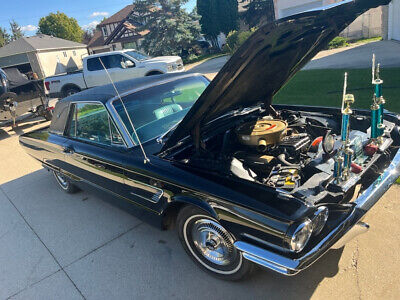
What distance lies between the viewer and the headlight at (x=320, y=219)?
2084 millimetres

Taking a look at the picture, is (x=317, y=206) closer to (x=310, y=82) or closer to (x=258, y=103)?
(x=258, y=103)

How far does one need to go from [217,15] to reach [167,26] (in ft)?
20.9

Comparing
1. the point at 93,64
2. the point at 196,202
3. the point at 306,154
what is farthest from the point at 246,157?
the point at 93,64

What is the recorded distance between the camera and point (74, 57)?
36.6 m

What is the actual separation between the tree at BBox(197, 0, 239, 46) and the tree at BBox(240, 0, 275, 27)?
1983 millimetres

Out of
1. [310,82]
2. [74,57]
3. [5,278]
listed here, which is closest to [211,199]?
[5,278]

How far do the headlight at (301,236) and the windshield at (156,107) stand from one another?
1.77 m

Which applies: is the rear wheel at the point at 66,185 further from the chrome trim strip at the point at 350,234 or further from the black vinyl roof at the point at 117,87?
the chrome trim strip at the point at 350,234

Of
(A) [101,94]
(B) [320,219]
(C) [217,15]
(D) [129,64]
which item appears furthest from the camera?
(C) [217,15]

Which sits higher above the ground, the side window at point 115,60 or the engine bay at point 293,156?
the side window at point 115,60

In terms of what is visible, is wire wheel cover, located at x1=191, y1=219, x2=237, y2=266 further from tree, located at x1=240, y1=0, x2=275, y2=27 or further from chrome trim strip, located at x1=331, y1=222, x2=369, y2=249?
tree, located at x1=240, y1=0, x2=275, y2=27

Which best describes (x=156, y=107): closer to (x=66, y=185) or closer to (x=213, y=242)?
(x=213, y=242)

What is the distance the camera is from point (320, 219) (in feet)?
7.00

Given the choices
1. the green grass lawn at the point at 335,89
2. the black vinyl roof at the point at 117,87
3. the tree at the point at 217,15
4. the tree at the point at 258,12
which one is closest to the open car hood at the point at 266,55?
the black vinyl roof at the point at 117,87
